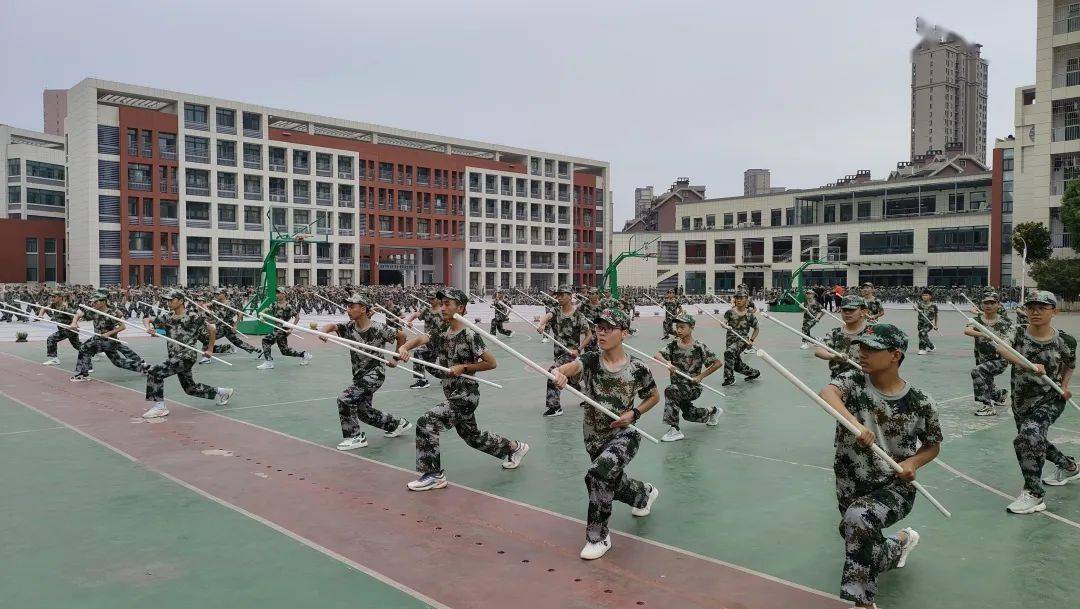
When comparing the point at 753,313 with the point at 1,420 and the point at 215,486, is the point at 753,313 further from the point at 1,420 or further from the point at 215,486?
the point at 1,420

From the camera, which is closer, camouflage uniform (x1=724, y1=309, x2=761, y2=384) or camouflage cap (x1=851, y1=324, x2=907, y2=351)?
camouflage cap (x1=851, y1=324, x2=907, y2=351)

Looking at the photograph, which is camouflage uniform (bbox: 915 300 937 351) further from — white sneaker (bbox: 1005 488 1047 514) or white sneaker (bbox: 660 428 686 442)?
white sneaker (bbox: 1005 488 1047 514)

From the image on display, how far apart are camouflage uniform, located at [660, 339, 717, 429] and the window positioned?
62.1 m

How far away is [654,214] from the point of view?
94938 mm

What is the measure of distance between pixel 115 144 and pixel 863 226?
61108 mm

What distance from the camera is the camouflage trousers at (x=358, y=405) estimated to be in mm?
9617

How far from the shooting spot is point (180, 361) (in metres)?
11.7

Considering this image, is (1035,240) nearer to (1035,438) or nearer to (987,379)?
(987,379)

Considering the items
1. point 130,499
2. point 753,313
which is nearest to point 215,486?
point 130,499

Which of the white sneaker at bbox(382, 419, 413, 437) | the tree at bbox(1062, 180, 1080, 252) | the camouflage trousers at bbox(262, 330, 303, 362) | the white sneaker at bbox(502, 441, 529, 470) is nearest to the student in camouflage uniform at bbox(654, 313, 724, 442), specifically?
the white sneaker at bbox(502, 441, 529, 470)

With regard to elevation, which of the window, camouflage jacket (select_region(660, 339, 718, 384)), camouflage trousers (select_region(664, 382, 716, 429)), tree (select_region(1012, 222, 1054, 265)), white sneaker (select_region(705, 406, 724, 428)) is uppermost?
the window

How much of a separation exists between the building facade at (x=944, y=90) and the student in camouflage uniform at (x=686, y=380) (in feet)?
603

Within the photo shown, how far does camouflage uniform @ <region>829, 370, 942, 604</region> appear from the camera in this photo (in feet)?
15.5

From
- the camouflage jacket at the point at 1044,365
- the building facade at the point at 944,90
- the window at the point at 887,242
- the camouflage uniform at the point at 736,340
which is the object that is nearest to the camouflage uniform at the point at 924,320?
the camouflage uniform at the point at 736,340
